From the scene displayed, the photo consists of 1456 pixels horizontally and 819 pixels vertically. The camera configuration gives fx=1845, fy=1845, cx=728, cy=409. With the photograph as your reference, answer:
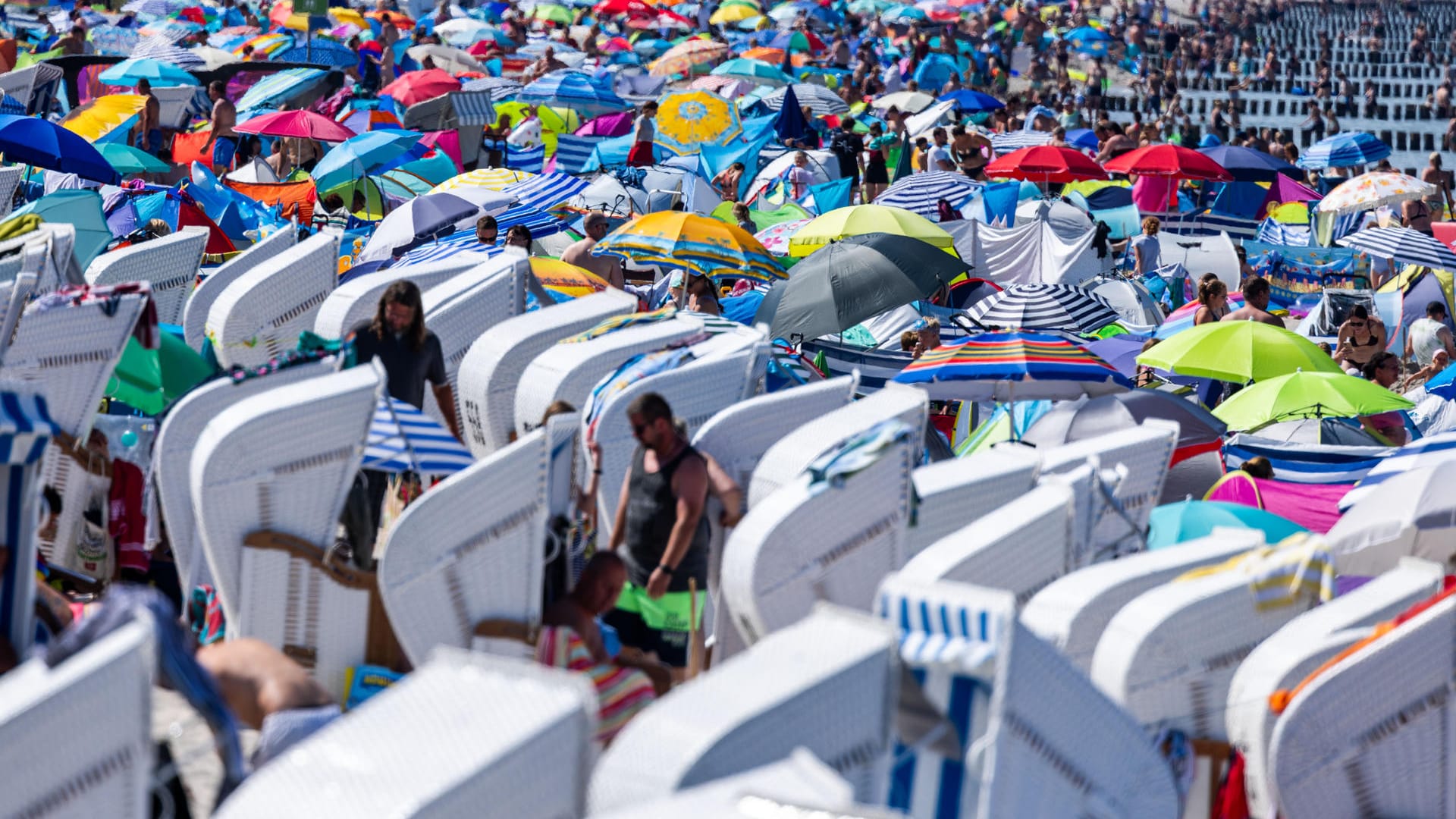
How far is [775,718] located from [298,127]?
14674mm

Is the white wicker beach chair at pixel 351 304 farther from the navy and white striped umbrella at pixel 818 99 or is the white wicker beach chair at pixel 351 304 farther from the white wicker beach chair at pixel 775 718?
the navy and white striped umbrella at pixel 818 99

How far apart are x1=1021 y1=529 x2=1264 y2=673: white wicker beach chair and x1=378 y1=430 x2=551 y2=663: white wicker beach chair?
140cm

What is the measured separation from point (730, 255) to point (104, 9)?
27921mm

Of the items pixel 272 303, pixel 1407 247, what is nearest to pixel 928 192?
pixel 1407 247

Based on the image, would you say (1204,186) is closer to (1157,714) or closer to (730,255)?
(730,255)

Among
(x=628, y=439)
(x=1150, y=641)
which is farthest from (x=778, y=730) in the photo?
(x=628, y=439)

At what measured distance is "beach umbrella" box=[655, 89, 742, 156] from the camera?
19.6 meters

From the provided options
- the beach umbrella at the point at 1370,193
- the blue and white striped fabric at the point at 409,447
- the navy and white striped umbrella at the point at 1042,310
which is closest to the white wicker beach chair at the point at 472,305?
the blue and white striped fabric at the point at 409,447

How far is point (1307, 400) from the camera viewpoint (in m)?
8.70

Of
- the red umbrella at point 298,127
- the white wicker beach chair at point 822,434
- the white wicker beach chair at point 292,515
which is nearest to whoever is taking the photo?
the white wicker beach chair at point 292,515

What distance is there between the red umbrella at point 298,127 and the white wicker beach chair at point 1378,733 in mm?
13983

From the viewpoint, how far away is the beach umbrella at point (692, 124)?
1956 centimetres

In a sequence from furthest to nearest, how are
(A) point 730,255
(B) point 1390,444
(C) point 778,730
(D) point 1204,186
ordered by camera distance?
(D) point 1204,186
(A) point 730,255
(B) point 1390,444
(C) point 778,730

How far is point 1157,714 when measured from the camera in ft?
14.5
